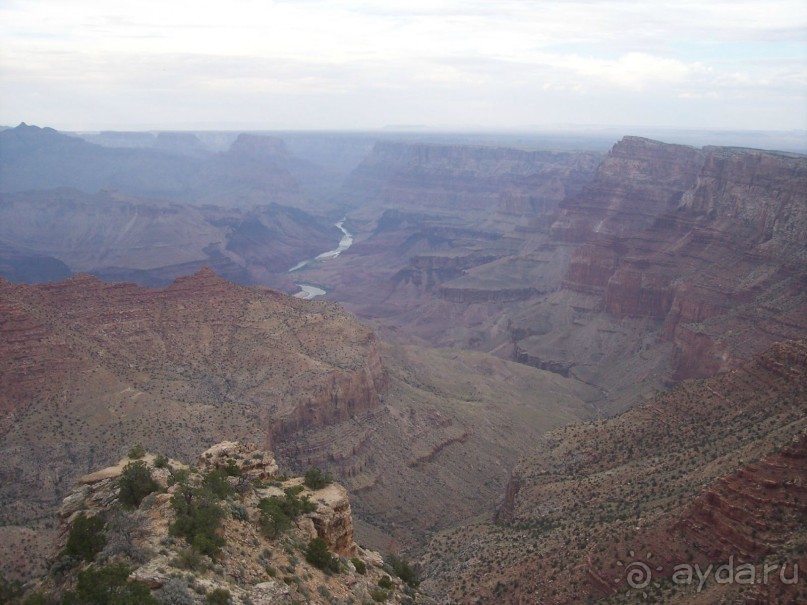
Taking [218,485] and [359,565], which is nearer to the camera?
[218,485]

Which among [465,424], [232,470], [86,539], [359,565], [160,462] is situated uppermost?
[86,539]

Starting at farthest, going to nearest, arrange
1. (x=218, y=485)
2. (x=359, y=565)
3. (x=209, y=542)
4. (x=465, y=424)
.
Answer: (x=465, y=424)
(x=359, y=565)
(x=218, y=485)
(x=209, y=542)

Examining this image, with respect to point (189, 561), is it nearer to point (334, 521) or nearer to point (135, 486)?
point (135, 486)

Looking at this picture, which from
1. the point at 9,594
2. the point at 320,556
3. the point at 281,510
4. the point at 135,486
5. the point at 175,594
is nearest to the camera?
the point at 175,594

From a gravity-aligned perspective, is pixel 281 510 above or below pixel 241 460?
above

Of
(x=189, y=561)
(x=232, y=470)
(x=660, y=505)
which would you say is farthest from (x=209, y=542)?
(x=660, y=505)

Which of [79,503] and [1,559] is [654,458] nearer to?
[79,503]

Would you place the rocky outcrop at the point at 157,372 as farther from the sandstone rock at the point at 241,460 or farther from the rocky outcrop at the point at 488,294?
the rocky outcrop at the point at 488,294
